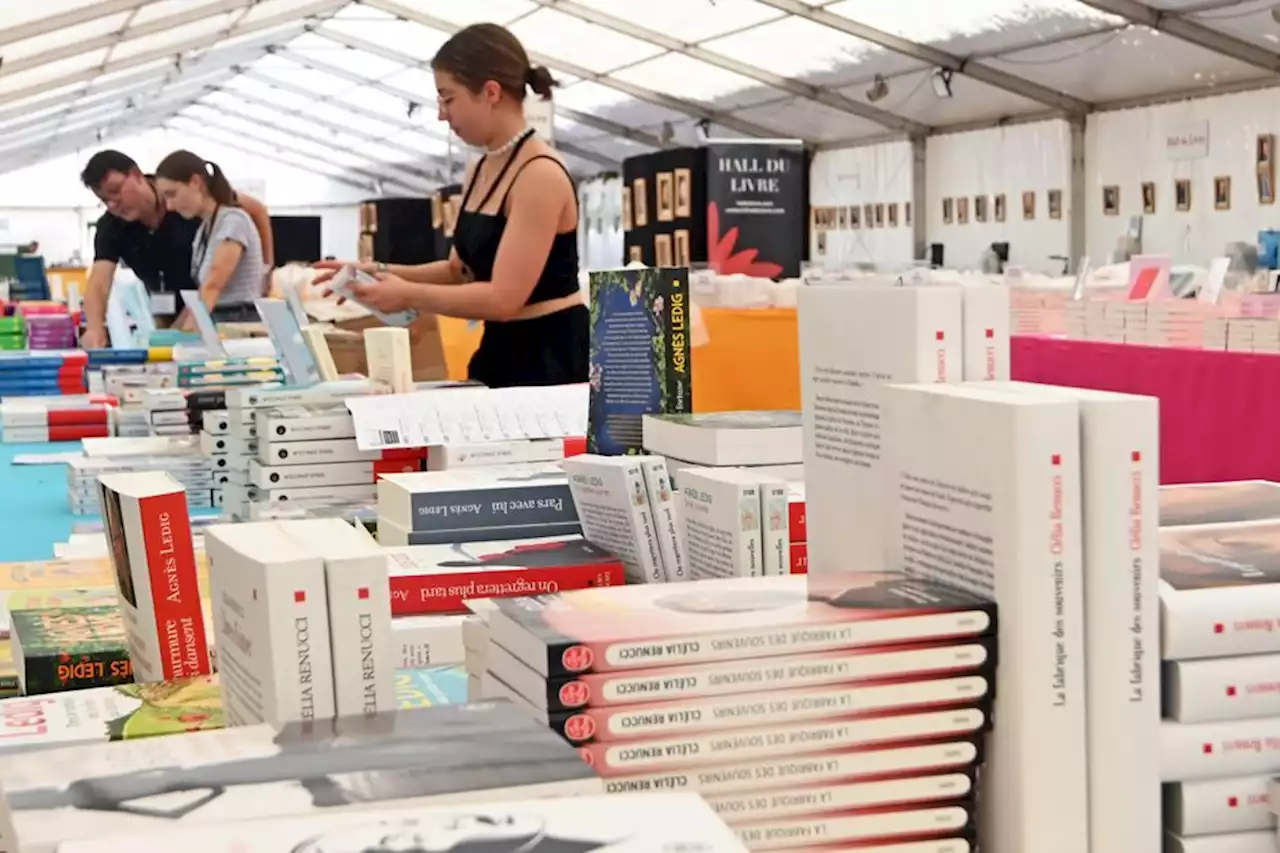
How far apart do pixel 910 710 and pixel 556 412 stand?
159cm

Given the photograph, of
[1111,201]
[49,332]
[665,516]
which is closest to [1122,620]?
[665,516]

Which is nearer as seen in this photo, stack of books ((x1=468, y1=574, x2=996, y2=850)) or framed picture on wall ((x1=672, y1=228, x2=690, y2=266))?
stack of books ((x1=468, y1=574, x2=996, y2=850))

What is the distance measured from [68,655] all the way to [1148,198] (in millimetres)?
12587

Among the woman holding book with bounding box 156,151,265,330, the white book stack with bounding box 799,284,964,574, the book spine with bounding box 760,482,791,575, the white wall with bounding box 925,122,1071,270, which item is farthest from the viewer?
the white wall with bounding box 925,122,1071,270

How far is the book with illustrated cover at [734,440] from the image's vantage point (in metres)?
1.84

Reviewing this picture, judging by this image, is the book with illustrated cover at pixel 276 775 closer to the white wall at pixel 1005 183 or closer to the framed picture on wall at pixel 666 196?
the framed picture on wall at pixel 666 196

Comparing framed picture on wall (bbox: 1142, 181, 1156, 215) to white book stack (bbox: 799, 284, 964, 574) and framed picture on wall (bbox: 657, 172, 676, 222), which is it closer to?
framed picture on wall (bbox: 657, 172, 676, 222)

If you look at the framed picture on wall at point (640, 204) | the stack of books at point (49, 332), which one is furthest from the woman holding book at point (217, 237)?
the framed picture on wall at point (640, 204)

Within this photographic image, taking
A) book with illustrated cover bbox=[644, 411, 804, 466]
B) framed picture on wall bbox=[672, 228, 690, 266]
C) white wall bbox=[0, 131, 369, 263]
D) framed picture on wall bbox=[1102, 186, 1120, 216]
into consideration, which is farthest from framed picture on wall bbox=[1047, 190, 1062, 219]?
white wall bbox=[0, 131, 369, 263]

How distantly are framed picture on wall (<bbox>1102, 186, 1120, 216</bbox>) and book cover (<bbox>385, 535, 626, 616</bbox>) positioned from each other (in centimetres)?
1256

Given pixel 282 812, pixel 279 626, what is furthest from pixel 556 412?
pixel 282 812

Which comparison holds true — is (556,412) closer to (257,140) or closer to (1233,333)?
(1233,333)

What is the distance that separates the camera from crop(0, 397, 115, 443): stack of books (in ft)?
19.0

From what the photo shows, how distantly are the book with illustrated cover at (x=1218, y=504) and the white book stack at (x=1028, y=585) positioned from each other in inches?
11.1
